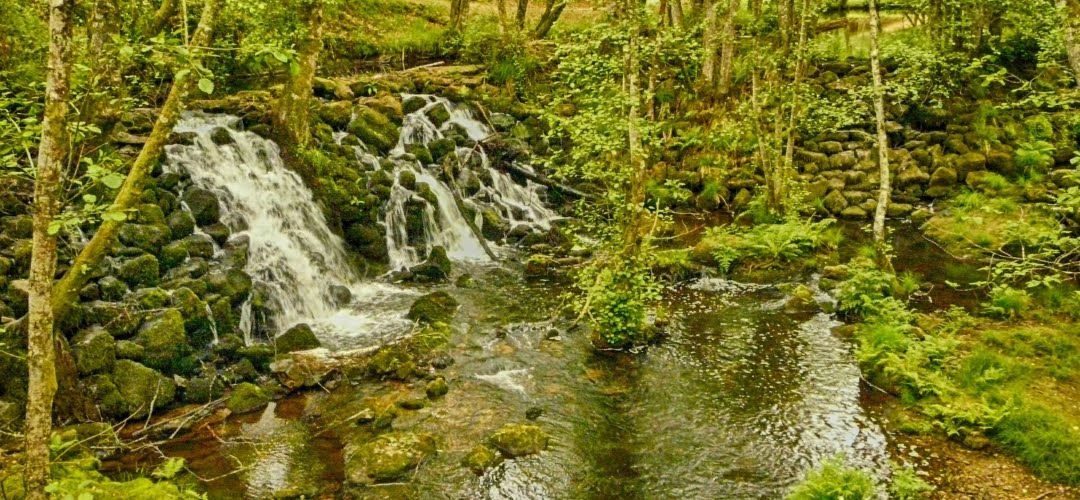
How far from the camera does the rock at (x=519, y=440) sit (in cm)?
884

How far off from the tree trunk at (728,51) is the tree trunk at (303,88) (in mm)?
10610

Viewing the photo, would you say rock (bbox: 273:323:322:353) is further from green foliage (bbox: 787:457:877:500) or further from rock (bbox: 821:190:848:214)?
rock (bbox: 821:190:848:214)

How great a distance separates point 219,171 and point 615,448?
416 inches

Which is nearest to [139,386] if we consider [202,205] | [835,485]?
[202,205]

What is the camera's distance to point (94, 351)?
30.9 ft

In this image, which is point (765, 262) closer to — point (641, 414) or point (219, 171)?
point (641, 414)

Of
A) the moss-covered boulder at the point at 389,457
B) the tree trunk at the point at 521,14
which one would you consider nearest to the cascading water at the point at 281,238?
the moss-covered boulder at the point at 389,457

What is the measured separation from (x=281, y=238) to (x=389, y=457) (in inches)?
297

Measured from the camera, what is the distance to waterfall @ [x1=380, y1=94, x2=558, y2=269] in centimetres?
1698

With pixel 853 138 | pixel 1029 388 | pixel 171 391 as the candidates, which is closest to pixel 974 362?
pixel 1029 388

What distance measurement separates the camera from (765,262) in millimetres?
15586

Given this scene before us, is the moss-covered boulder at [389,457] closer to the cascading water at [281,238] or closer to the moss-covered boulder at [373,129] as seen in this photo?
the cascading water at [281,238]

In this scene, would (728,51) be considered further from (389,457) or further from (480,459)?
(389,457)

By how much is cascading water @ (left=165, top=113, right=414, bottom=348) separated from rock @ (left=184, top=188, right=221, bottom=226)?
13.8 inches
